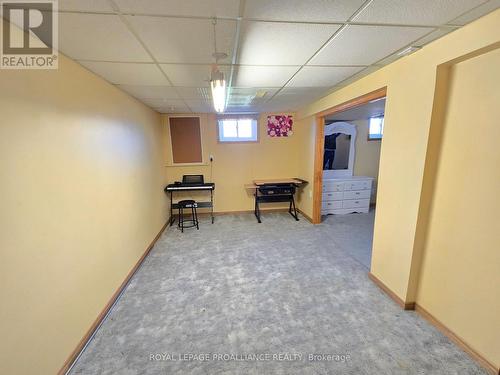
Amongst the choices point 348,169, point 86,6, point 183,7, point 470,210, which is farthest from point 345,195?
point 86,6

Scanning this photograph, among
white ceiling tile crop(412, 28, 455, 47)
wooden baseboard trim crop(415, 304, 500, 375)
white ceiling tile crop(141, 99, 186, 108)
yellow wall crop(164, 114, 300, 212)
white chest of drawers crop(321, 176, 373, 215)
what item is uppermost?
white ceiling tile crop(412, 28, 455, 47)

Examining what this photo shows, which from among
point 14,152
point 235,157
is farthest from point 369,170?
point 14,152

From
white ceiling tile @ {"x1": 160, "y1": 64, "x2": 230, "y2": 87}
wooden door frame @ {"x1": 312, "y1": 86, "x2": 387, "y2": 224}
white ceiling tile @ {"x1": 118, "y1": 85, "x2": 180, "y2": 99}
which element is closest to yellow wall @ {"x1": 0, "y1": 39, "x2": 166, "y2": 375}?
white ceiling tile @ {"x1": 118, "y1": 85, "x2": 180, "y2": 99}

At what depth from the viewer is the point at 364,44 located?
1.58m

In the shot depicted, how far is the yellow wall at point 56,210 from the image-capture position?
1.17 m

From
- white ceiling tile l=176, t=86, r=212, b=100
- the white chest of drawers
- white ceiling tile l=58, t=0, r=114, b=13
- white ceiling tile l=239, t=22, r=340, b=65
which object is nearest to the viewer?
white ceiling tile l=58, t=0, r=114, b=13

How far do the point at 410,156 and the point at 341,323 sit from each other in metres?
1.58

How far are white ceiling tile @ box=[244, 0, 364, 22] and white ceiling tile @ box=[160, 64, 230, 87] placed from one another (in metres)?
0.83

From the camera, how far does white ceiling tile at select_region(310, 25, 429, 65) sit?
139 cm

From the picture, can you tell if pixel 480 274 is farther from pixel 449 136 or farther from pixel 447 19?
pixel 447 19

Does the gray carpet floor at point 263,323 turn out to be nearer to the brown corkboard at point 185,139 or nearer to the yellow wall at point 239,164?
the yellow wall at point 239,164

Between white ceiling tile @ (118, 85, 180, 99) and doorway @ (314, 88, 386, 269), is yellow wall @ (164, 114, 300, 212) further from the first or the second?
white ceiling tile @ (118, 85, 180, 99)

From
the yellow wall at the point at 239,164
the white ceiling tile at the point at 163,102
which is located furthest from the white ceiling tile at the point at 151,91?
the yellow wall at the point at 239,164
